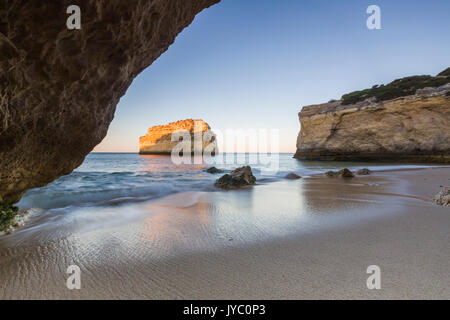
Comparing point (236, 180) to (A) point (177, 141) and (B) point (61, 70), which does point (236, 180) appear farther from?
(A) point (177, 141)

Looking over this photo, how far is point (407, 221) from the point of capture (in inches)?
126

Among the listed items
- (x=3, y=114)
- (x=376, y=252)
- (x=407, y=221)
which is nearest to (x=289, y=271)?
(x=376, y=252)

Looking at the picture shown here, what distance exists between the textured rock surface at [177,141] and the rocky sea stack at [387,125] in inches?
1768

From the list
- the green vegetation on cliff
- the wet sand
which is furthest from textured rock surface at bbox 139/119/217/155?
the wet sand

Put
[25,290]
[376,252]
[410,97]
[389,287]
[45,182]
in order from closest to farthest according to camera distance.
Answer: [389,287] < [25,290] < [376,252] < [45,182] < [410,97]

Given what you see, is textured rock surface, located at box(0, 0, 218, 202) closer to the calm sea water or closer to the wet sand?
the wet sand

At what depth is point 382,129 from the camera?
24875 mm

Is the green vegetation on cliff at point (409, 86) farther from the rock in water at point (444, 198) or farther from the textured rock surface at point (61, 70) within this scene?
the textured rock surface at point (61, 70)

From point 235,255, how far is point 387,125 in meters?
29.5

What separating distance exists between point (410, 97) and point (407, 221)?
85.1ft

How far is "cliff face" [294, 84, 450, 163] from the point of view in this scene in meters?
21.1

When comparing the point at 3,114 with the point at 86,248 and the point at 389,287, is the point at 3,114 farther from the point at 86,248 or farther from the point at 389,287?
the point at 389,287

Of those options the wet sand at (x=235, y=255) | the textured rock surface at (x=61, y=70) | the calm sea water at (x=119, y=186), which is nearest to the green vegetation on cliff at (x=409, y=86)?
the calm sea water at (x=119, y=186)

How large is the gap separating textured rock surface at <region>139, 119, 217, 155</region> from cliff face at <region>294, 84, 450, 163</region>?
44.8 m
